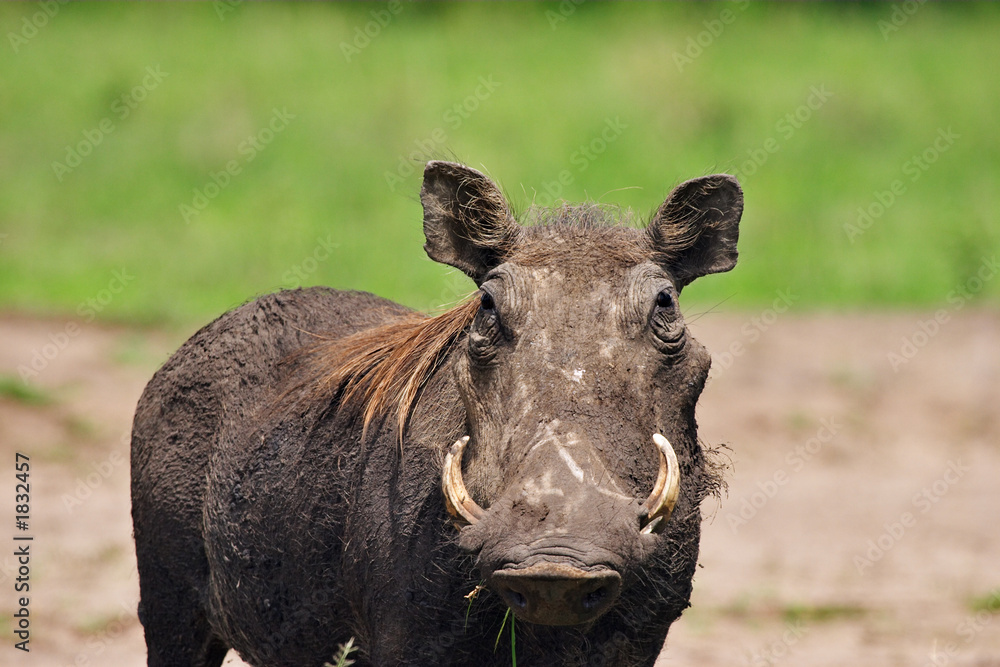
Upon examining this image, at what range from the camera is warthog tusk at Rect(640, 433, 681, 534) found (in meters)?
3.25

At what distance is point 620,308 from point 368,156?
1384 centimetres

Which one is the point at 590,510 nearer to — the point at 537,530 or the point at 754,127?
the point at 537,530

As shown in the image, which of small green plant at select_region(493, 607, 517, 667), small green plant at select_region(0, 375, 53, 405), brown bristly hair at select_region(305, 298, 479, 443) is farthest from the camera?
small green plant at select_region(0, 375, 53, 405)

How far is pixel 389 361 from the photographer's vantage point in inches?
167

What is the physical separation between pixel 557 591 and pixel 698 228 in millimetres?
1466

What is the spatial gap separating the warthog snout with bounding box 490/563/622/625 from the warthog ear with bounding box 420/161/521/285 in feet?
3.88

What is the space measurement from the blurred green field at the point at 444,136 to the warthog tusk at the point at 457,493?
8838 mm

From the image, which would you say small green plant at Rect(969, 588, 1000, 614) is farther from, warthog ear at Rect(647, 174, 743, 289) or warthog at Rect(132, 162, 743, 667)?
warthog ear at Rect(647, 174, 743, 289)

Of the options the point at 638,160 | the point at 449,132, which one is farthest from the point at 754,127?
the point at 449,132

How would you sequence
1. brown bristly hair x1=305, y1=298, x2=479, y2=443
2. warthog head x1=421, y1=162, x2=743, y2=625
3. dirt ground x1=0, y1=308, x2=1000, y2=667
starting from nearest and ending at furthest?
warthog head x1=421, y1=162, x2=743, y2=625
brown bristly hair x1=305, y1=298, x2=479, y2=443
dirt ground x1=0, y1=308, x2=1000, y2=667

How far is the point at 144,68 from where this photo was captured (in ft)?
62.9

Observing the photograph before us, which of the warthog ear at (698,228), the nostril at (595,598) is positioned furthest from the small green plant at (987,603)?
the nostril at (595,598)

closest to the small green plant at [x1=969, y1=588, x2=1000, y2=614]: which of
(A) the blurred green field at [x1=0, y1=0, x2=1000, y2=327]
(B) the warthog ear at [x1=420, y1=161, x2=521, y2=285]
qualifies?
(B) the warthog ear at [x1=420, y1=161, x2=521, y2=285]

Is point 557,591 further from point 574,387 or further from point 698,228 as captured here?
point 698,228
